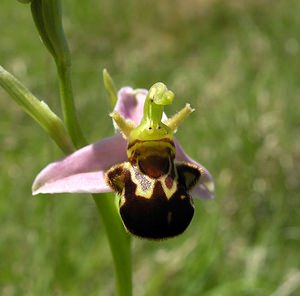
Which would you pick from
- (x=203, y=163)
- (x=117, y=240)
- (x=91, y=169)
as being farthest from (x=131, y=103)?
(x=203, y=163)

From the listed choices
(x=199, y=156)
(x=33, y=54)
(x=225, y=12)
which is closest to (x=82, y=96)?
(x=33, y=54)

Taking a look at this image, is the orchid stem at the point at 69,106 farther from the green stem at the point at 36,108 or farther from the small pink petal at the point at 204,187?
the small pink petal at the point at 204,187

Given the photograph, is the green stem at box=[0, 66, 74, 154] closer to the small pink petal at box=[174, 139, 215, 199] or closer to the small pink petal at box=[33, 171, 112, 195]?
the small pink petal at box=[33, 171, 112, 195]

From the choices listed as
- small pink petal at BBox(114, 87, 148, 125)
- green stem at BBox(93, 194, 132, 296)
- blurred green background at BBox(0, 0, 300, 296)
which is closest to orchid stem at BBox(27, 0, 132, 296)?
green stem at BBox(93, 194, 132, 296)

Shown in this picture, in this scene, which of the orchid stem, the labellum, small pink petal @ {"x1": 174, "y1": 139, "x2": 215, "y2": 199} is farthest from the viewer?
small pink petal @ {"x1": 174, "y1": 139, "x2": 215, "y2": 199}

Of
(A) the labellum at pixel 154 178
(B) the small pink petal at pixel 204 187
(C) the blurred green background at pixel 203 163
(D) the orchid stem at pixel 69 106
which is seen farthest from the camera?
(C) the blurred green background at pixel 203 163

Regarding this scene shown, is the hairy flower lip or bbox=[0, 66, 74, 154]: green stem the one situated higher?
bbox=[0, 66, 74, 154]: green stem

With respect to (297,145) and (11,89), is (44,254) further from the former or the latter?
(297,145)

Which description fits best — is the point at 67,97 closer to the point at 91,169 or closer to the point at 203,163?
the point at 91,169

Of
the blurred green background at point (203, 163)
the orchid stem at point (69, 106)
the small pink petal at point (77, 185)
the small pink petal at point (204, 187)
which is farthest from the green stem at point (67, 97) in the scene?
the blurred green background at point (203, 163)
